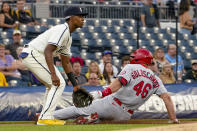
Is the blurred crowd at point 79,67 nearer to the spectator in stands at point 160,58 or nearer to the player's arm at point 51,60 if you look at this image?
the spectator in stands at point 160,58

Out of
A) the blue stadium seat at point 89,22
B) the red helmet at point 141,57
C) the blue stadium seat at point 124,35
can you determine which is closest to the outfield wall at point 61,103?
the red helmet at point 141,57

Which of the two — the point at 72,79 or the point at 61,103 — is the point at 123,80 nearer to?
the point at 72,79

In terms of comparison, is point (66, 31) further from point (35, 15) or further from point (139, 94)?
point (35, 15)

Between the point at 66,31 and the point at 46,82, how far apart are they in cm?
77

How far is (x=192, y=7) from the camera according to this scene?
62.2 ft

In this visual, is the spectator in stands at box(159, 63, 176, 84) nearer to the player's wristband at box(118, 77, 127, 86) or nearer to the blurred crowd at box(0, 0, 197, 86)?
the blurred crowd at box(0, 0, 197, 86)

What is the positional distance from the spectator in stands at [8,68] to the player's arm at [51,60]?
14.0 ft

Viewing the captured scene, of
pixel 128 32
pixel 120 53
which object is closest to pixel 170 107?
pixel 120 53

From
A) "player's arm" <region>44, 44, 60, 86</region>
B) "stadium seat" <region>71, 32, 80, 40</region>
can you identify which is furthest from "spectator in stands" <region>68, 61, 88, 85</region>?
"stadium seat" <region>71, 32, 80, 40</region>

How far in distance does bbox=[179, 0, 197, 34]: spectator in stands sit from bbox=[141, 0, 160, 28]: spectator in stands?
0.78 metres

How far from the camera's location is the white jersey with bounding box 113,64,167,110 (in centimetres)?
Result: 758

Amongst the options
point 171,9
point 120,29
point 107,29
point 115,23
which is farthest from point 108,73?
point 171,9

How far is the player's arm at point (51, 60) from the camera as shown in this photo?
23.9 ft

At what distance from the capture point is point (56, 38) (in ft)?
24.1
